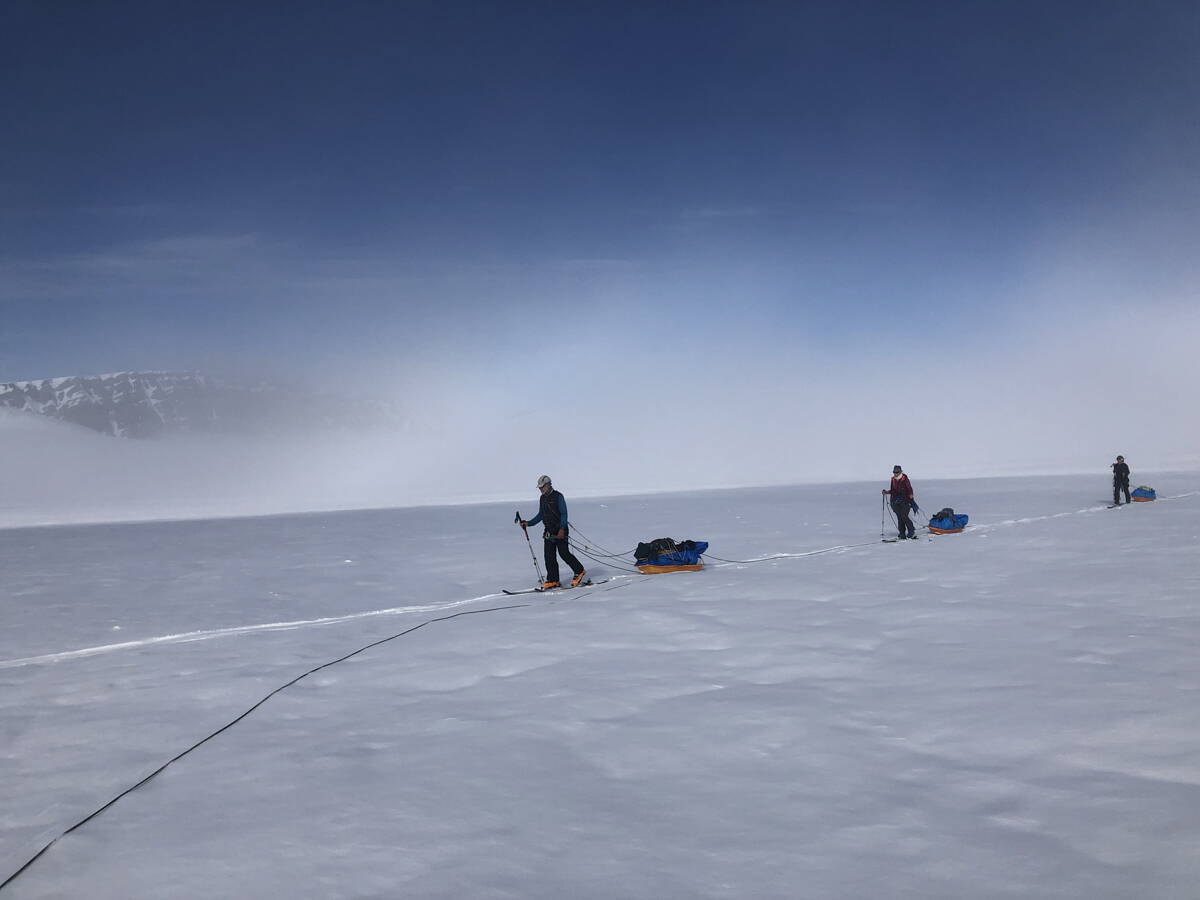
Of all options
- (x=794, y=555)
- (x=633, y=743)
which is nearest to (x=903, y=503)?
(x=794, y=555)

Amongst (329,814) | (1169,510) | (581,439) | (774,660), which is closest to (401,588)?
(774,660)

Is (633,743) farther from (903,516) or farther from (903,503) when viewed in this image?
(903,503)

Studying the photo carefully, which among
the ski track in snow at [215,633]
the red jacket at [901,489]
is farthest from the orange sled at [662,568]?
the red jacket at [901,489]

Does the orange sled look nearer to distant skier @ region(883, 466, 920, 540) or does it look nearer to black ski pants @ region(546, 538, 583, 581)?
black ski pants @ region(546, 538, 583, 581)

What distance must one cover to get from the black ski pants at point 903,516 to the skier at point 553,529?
7571 millimetres

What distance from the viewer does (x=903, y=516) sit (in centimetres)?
1535

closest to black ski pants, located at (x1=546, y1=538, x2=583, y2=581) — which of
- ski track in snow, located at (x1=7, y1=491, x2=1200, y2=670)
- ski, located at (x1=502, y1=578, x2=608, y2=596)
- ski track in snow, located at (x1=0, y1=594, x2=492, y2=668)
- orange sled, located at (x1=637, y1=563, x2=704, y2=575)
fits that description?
ski, located at (x1=502, y1=578, x2=608, y2=596)

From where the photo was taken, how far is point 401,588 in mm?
11898

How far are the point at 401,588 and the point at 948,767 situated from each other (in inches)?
367

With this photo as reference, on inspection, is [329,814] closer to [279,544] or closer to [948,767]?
[948,767]

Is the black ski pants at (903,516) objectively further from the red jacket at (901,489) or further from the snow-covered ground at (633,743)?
the snow-covered ground at (633,743)

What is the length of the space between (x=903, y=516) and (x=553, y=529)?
27.0 feet

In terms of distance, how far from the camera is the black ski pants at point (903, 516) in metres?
15.3

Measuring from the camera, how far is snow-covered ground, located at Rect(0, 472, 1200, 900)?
318 cm
